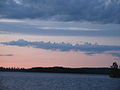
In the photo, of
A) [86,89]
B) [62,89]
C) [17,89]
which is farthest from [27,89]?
[86,89]

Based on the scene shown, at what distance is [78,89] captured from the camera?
103438 mm

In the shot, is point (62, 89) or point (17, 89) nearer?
point (17, 89)

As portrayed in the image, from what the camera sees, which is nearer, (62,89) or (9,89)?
(9,89)

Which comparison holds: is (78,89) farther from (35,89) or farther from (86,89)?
(35,89)

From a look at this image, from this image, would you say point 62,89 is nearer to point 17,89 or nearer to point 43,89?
point 43,89

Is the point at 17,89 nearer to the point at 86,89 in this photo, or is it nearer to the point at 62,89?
the point at 62,89

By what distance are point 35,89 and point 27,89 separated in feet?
9.77

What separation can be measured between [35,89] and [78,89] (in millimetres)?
11495

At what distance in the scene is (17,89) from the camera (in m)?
95.7

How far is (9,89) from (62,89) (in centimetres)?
1597

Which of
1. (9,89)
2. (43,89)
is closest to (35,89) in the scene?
(43,89)

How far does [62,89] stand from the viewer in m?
102

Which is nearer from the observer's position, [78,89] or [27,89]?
[27,89]

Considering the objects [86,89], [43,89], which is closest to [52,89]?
[43,89]
